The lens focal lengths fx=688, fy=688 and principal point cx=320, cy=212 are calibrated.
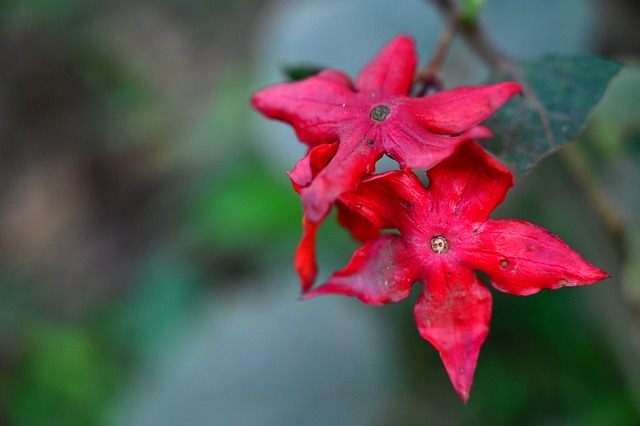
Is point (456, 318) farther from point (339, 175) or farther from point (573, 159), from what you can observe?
point (573, 159)

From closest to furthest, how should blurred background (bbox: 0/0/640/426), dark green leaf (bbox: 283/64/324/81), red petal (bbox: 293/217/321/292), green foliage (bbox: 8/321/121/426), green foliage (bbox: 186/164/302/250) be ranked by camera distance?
red petal (bbox: 293/217/321/292), dark green leaf (bbox: 283/64/324/81), blurred background (bbox: 0/0/640/426), green foliage (bbox: 186/164/302/250), green foliage (bbox: 8/321/121/426)

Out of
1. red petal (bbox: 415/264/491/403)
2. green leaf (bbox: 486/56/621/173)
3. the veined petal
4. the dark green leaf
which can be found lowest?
red petal (bbox: 415/264/491/403)

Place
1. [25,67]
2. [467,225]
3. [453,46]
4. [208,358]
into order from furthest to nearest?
[25,67] < [208,358] < [453,46] < [467,225]

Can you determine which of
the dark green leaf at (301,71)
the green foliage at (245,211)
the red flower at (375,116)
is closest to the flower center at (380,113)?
the red flower at (375,116)

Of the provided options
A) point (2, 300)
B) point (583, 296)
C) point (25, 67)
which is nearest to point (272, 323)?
point (583, 296)

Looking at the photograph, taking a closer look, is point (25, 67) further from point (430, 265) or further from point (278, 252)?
point (430, 265)

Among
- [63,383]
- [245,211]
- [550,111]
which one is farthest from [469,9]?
[63,383]

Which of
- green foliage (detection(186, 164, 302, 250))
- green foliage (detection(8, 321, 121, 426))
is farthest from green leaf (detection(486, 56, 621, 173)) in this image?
green foliage (detection(8, 321, 121, 426))

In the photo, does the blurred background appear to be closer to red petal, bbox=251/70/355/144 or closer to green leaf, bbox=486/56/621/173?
green leaf, bbox=486/56/621/173
